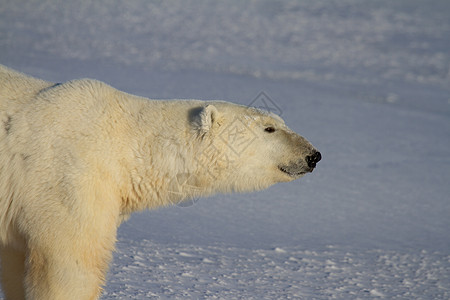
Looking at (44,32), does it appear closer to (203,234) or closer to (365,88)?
(365,88)

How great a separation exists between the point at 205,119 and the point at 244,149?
246 millimetres

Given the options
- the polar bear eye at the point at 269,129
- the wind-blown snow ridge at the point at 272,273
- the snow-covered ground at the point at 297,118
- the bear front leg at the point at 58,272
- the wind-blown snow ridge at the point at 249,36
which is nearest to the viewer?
the bear front leg at the point at 58,272

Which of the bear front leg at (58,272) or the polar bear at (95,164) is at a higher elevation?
the polar bear at (95,164)

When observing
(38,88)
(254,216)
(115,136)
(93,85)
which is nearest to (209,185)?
(115,136)

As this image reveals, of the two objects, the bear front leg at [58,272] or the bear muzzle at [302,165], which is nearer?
the bear front leg at [58,272]

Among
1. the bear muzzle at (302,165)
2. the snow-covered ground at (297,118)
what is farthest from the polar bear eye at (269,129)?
the snow-covered ground at (297,118)

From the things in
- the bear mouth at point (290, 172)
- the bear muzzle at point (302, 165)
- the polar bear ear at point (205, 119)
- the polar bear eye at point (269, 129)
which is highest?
the polar bear eye at point (269, 129)

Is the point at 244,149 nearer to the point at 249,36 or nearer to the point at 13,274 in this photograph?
the point at 13,274

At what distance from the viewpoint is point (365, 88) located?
8.64 m

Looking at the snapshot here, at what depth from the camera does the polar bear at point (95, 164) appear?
2.43 meters

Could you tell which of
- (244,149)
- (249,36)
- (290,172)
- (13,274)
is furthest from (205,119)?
(249,36)

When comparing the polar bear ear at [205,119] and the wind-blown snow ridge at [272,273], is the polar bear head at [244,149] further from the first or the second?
the wind-blown snow ridge at [272,273]

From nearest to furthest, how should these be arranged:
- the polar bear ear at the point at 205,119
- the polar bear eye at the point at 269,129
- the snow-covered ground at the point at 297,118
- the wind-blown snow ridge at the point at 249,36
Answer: the polar bear ear at the point at 205,119, the polar bear eye at the point at 269,129, the snow-covered ground at the point at 297,118, the wind-blown snow ridge at the point at 249,36

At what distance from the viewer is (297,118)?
22.5ft
